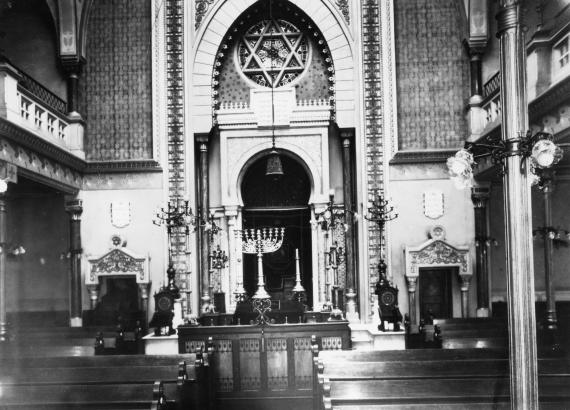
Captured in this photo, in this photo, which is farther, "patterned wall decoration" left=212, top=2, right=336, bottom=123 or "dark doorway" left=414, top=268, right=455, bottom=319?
"patterned wall decoration" left=212, top=2, right=336, bottom=123

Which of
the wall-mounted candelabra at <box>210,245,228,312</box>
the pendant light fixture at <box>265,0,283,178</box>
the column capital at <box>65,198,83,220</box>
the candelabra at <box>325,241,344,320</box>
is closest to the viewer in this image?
the candelabra at <box>325,241,344,320</box>

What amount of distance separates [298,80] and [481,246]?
569 cm

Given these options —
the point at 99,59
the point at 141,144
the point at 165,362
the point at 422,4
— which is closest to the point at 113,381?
the point at 165,362

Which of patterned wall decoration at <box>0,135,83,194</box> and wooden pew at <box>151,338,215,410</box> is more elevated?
patterned wall decoration at <box>0,135,83,194</box>

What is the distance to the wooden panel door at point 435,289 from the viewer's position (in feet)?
47.0

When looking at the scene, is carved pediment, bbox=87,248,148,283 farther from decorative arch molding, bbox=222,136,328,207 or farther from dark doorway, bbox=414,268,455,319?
dark doorway, bbox=414,268,455,319

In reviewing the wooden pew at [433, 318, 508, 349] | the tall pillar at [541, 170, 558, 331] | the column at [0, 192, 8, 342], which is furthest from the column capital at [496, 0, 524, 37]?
the column at [0, 192, 8, 342]

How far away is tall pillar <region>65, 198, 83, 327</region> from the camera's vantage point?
13883mm

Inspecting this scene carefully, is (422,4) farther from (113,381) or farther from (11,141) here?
(113,381)

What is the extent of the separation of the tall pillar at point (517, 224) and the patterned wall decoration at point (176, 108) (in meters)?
10.0

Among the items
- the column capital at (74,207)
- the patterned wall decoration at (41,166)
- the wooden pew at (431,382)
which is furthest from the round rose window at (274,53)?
the wooden pew at (431,382)

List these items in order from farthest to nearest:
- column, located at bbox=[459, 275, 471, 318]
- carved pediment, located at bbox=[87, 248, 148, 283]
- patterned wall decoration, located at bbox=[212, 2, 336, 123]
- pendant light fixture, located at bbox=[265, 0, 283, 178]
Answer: patterned wall decoration, located at bbox=[212, 2, 336, 123], carved pediment, located at bbox=[87, 248, 148, 283], column, located at bbox=[459, 275, 471, 318], pendant light fixture, located at bbox=[265, 0, 283, 178]

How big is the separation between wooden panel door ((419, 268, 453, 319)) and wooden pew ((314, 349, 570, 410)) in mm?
6299

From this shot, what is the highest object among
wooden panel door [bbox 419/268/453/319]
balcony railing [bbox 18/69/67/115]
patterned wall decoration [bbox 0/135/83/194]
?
balcony railing [bbox 18/69/67/115]
